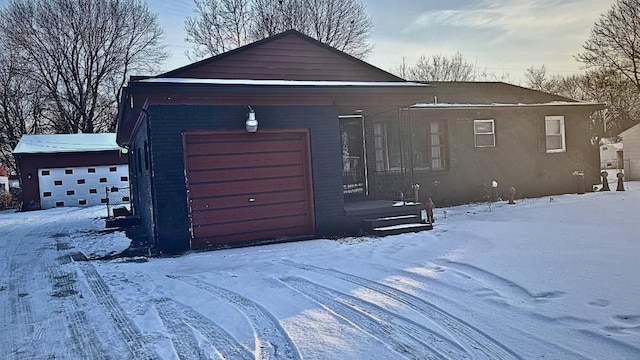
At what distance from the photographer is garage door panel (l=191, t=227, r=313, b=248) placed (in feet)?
25.6

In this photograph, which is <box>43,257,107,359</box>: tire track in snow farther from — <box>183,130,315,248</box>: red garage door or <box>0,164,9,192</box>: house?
<box>0,164,9,192</box>: house

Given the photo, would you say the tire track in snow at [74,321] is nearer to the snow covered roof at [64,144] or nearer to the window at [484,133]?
the window at [484,133]

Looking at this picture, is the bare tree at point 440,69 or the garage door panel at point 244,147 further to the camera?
the bare tree at point 440,69

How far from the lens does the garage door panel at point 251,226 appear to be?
25.7ft

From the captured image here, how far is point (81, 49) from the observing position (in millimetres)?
29172

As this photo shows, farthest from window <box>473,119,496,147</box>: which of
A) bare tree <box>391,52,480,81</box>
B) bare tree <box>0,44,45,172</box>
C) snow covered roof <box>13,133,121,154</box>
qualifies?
bare tree <box>0,44,45,172</box>

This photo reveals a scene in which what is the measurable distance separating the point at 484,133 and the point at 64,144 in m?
19.5

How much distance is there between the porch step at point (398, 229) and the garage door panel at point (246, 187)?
1611mm

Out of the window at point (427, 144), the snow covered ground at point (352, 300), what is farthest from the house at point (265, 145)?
the window at point (427, 144)

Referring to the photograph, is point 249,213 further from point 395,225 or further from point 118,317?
point 118,317

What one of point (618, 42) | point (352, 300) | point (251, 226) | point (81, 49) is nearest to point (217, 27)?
point (81, 49)

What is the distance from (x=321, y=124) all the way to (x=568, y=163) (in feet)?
34.5

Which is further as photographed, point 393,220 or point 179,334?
point 393,220

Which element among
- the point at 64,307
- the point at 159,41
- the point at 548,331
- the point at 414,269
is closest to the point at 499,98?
the point at 414,269
